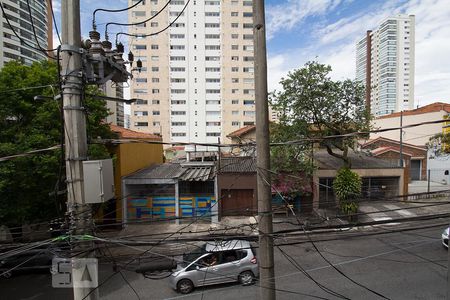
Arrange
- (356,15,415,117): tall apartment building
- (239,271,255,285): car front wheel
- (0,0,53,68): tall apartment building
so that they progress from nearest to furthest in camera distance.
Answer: (239,271,255,285): car front wheel → (0,0,53,68): tall apartment building → (356,15,415,117): tall apartment building

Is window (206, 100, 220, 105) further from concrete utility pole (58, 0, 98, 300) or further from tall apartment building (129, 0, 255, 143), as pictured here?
concrete utility pole (58, 0, 98, 300)

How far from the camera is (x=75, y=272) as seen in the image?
3398 millimetres

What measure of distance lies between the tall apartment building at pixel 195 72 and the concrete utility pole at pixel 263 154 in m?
44.8

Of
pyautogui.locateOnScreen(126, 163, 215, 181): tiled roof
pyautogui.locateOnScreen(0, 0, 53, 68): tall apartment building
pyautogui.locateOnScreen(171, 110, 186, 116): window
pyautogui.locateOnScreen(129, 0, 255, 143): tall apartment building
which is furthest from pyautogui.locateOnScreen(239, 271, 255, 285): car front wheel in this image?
pyautogui.locateOnScreen(0, 0, 53, 68): tall apartment building

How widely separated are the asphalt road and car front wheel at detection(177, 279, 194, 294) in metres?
0.18

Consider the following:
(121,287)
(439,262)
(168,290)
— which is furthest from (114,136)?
(439,262)

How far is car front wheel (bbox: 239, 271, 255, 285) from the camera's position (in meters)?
8.41

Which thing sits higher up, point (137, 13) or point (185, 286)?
point (137, 13)

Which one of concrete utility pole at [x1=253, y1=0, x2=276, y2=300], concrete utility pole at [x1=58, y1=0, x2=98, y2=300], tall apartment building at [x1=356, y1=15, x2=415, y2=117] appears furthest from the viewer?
tall apartment building at [x1=356, y1=15, x2=415, y2=117]

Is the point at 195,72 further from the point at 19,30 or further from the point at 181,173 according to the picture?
the point at 181,173

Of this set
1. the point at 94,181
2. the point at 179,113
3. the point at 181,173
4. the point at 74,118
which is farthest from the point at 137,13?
the point at 94,181

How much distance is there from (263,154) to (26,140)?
8.71m

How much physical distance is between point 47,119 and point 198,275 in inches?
303

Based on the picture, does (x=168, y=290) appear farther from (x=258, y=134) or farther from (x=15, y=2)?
(x=15, y=2)
